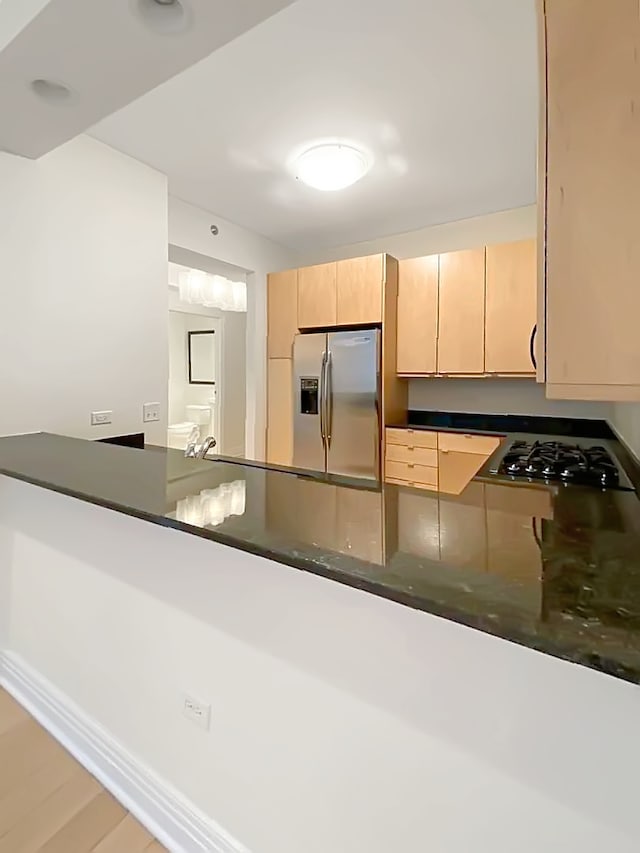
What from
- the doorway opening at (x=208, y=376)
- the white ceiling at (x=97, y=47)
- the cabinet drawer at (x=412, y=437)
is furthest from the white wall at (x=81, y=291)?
the doorway opening at (x=208, y=376)

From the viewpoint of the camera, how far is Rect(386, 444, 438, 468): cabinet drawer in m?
3.66

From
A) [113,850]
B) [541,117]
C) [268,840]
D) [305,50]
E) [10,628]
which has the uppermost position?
[305,50]

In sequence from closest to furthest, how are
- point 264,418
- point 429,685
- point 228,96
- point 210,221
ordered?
point 429,685
point 228,96
point 210,221
point 264,418

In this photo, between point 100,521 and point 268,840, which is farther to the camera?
point 100,521

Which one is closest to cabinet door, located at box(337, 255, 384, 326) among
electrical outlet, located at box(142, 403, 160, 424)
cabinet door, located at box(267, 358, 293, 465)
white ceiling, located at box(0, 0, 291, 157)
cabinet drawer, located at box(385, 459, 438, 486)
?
cabinet door, located at box(267, 358, 293, 465)

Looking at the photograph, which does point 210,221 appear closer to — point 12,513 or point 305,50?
point 305,50

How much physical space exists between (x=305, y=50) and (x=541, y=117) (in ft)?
4.61

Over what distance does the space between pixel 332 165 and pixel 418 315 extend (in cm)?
150

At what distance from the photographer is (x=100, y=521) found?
61.7 inches

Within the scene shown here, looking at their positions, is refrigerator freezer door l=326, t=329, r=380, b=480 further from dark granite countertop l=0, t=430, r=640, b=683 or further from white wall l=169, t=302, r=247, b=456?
white wall l=169, t=302, r=247, b=456

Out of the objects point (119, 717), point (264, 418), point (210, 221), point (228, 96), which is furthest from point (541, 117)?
point (264, 418)

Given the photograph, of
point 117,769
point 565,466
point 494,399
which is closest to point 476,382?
point 494,399

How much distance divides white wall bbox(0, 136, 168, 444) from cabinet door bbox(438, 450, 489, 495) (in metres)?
2.06

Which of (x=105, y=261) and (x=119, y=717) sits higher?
(x=105, y=261)
